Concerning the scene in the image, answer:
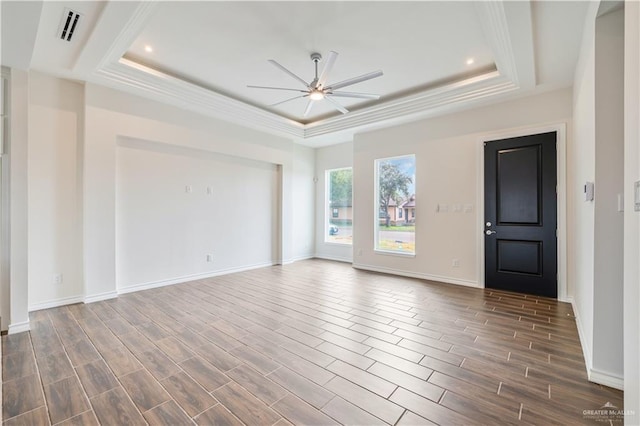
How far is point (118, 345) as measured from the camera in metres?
2.61

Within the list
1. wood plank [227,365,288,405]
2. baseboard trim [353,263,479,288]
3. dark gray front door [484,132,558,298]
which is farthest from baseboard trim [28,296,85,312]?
dark gray front door [484,132,558,298]

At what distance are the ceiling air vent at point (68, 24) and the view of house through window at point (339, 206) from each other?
209 inches

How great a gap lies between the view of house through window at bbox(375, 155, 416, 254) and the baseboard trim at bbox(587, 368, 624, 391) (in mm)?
3354

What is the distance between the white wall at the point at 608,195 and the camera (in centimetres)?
200

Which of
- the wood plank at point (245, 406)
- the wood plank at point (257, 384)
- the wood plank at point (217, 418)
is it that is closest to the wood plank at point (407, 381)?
the wood plank at point (257, 384)

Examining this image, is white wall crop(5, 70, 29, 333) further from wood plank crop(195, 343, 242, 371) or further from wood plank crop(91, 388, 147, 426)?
wood plank crop(195, 343, 242, 371)

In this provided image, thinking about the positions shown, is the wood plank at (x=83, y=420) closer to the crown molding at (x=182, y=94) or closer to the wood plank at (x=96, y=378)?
the wood plank at (x=96, y=378)

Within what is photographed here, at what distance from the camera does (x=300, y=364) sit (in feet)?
7.52

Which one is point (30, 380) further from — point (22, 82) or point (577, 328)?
point (577, 328)

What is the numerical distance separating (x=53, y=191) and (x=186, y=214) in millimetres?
1758

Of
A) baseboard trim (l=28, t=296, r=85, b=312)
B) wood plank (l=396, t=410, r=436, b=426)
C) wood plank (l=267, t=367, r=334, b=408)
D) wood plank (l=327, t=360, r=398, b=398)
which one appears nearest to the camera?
wood plank (l=396, t=410, r=436, b=426)

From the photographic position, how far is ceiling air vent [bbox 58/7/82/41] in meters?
2.59
